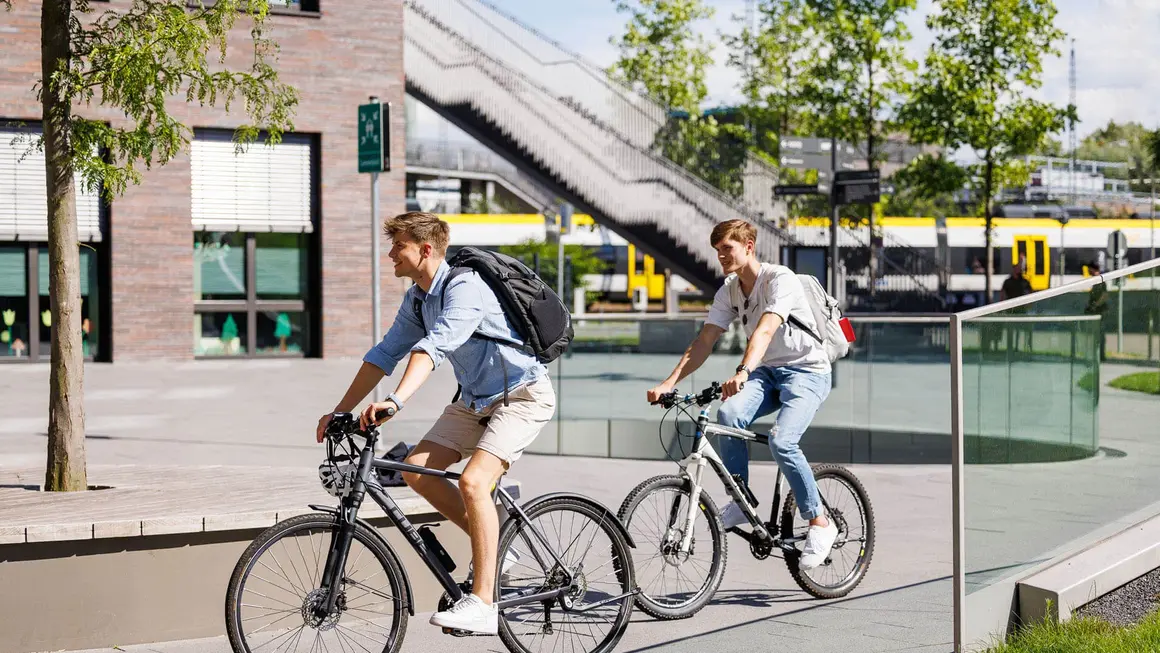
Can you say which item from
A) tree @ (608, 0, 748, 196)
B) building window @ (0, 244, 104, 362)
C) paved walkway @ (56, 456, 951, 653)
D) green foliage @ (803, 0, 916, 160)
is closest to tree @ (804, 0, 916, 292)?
green foliage @ (803, 0, 916, 160)

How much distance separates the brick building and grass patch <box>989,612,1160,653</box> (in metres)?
18.9

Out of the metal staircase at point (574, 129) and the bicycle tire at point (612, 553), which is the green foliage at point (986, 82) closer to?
the metal staircase at point (574, 129)

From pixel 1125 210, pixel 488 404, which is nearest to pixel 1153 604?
pixel 488 404

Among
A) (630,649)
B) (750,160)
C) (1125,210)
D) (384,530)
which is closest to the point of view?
(630,649)

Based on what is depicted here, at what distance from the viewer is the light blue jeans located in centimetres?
629

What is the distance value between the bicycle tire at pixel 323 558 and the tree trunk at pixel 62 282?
2550mm

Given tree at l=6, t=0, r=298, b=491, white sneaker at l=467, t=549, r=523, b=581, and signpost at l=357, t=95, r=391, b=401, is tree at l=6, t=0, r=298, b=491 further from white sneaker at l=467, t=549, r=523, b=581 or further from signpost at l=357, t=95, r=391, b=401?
signpost at l=357, t=95, r=391, b=401

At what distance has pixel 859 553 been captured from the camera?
269 inches

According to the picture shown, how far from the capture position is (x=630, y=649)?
217 inches

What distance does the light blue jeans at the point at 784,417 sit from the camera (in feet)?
20.6

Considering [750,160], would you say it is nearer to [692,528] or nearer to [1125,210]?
[692,528]

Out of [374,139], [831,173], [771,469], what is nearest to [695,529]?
[771,469]

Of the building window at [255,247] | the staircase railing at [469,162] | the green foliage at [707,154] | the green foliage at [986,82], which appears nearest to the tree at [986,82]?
the green foliage at [986,82]

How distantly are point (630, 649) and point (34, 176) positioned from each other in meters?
20.0
